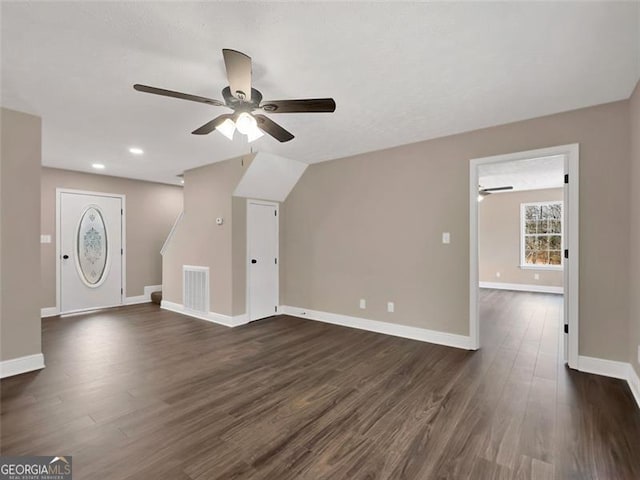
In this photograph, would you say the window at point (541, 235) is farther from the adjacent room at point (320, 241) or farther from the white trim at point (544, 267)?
the adjacent room at point (320, 241)

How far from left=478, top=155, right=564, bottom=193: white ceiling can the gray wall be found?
1.63 metres

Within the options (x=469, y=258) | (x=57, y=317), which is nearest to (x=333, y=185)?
(x=469, y=258)

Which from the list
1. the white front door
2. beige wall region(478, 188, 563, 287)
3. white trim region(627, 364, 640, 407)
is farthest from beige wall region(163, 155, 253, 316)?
beige wall region(478, 188, 563, 287)

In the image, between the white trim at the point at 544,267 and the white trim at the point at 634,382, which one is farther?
the white trim at the point at 544,267

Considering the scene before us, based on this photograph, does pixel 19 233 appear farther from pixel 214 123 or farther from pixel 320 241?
pixel 320 241

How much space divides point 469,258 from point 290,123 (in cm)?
261

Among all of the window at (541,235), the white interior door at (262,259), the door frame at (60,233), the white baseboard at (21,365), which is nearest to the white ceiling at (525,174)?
the window at (541,235)

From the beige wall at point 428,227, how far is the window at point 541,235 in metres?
5.31

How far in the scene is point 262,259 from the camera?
4965 millimetres

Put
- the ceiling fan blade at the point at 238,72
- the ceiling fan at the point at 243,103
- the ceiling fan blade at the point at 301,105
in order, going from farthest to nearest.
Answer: the ceiling fan blade at the point at 301,105
the ceiling fan at the point at 243,103
the ceiling fan blade at the point at 238,72

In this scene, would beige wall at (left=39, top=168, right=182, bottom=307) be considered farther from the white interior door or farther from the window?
the window

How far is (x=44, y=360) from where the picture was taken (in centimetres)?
314

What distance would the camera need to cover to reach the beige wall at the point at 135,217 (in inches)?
200

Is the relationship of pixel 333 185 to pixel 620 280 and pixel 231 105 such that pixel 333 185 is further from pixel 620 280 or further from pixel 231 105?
pixel 620 280
